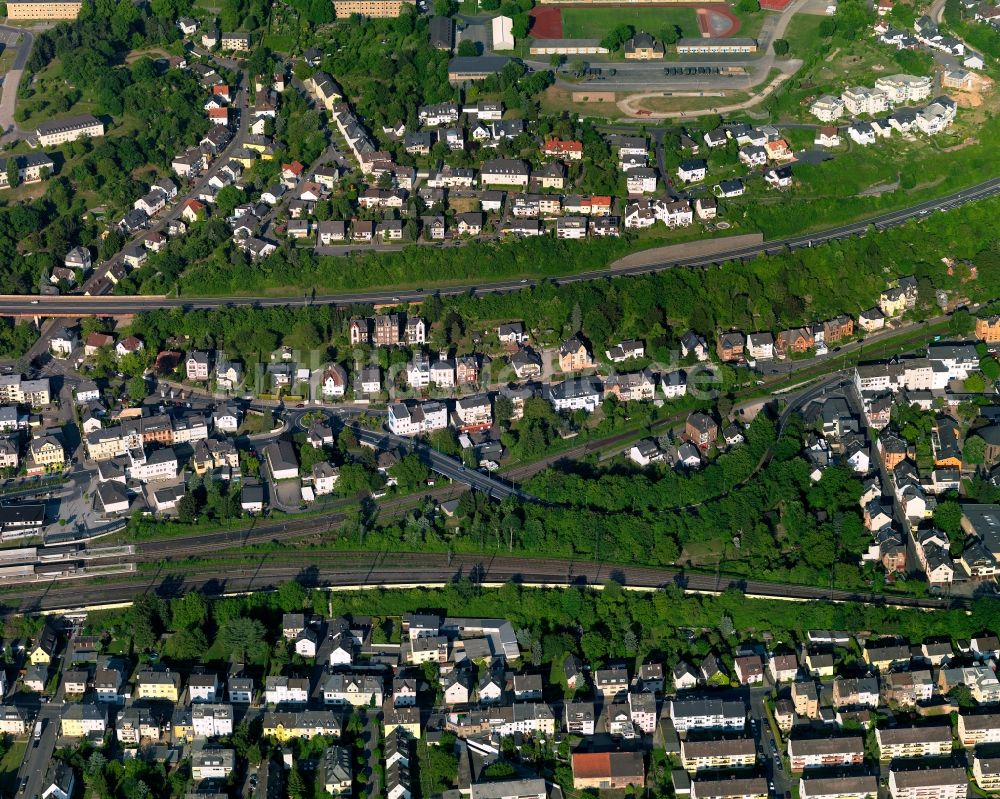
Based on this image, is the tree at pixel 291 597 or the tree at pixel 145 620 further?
the tree at pixel 291 597

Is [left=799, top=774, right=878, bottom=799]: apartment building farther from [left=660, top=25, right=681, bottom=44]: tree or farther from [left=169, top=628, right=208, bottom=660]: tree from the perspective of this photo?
[left=660, top=25, right=681, bottom=44]: tree

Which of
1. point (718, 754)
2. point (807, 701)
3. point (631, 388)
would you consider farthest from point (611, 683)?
point (631, 388)

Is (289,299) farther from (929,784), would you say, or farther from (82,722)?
(929,784)

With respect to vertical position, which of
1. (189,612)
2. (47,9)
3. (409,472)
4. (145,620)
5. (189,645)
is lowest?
(189,645)

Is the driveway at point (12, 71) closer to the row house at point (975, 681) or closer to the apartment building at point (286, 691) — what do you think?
the apartment building at point (286, 691)

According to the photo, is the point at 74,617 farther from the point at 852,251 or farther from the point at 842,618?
the point at 852,251

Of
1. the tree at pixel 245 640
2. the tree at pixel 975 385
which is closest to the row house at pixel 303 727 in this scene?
the tree at pixel 245 640
